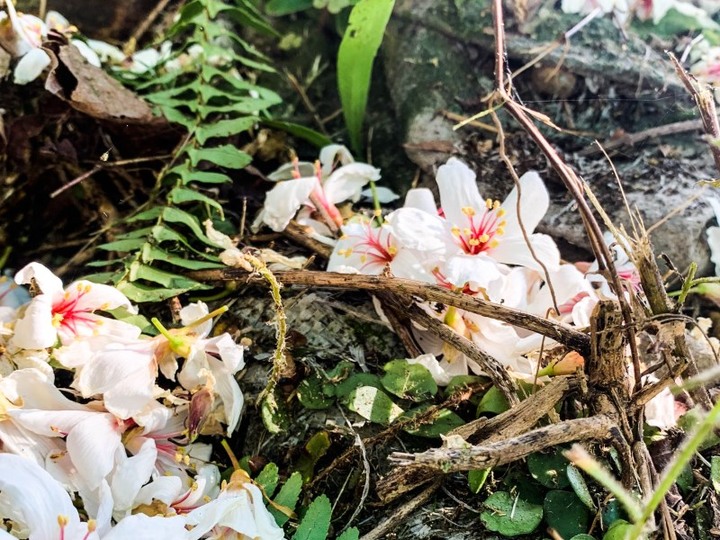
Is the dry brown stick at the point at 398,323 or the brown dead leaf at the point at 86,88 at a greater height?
the brown dead leaf at the point at 86,88

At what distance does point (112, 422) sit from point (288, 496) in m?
0.27

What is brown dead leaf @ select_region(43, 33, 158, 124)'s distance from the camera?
1.28m

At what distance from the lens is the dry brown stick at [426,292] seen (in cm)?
97

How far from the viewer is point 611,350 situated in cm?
93

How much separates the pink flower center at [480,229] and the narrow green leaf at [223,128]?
49 centimetres

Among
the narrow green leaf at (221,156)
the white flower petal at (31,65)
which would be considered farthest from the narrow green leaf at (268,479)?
the white flower petal at (31,65)

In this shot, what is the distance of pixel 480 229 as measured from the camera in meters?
1.14

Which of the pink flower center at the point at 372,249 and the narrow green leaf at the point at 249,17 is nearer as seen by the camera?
the pink flower center at the point at 372,249

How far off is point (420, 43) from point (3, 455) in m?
1.17

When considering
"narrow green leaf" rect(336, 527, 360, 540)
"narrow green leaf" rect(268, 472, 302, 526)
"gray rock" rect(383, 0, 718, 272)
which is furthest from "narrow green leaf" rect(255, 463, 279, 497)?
"gray rock" rect(383, 0, 718, 272)

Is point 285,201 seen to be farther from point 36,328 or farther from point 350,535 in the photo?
point 350,535

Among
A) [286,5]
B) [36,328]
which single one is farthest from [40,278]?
[286,5]

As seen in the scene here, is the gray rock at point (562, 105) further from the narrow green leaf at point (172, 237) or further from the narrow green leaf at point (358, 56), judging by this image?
the narrow green leaf at point (172, 237)

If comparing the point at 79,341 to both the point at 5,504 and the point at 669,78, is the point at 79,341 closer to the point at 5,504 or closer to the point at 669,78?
the point at 5,504
